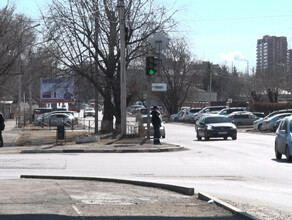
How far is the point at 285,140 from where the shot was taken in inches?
790

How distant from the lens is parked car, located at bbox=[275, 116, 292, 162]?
777 inches

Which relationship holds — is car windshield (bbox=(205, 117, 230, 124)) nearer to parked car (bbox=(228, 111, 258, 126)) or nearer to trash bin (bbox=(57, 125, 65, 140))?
trash bin (bbox=(57, 125, 65, 140))

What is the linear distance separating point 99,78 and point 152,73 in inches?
425

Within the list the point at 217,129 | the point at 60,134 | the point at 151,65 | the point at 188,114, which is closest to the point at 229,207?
the point at 151,65

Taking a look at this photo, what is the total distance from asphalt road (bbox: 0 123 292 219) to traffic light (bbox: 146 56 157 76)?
549 centimetres

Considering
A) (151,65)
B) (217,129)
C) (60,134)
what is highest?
(151,65)

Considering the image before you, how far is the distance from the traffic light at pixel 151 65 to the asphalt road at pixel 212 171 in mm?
5486

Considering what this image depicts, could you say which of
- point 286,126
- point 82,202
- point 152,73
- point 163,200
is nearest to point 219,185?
point 163,200

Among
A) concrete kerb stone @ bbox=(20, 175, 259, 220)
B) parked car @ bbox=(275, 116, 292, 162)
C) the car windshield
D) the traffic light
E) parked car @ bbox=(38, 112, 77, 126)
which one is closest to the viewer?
concrete kerb stone @ bbox=(20, 175, 259, 220)

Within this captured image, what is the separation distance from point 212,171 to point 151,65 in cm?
1159

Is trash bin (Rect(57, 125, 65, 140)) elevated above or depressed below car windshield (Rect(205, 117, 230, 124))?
below

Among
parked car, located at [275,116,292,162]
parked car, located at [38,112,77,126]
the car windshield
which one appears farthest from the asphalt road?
parked car, located at [38,112,77,126]

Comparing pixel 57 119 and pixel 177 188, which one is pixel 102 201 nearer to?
pixel 177 188

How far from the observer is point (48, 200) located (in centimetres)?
1002
